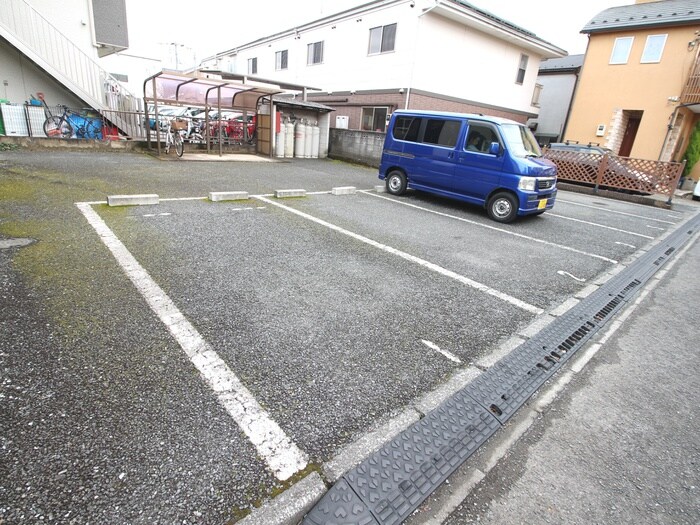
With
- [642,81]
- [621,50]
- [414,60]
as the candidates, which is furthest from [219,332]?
[621,50]

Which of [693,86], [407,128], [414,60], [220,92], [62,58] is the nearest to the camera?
[407,128]

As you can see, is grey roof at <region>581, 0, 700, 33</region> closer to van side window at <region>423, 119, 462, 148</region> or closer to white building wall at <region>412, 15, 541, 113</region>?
white building wall at <region>412, 15, 541, 113</region>

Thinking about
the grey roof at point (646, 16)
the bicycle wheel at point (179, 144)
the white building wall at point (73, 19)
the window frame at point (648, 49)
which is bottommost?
the bicycle wheel at point (179, 144)

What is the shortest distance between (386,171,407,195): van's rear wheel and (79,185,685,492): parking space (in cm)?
162

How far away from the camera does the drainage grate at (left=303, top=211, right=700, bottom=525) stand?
5.37 feet

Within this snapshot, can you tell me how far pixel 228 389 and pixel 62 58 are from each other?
13336mm

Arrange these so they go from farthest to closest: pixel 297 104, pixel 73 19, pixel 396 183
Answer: pixel 297 104 → pixel 73 19 → pixel 396 183

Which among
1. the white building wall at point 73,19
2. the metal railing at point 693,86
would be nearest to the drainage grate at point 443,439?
the white building wall at point 73,19

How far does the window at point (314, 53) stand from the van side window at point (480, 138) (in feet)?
42.5

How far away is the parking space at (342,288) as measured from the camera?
2.28m

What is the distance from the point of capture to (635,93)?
52.6 feet

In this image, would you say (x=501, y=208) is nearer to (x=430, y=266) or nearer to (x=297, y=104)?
(x=430, y=266)

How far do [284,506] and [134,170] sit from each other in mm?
9134

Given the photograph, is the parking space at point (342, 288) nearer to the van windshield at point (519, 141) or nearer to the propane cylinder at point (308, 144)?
the van windshield at point (519, 141)
